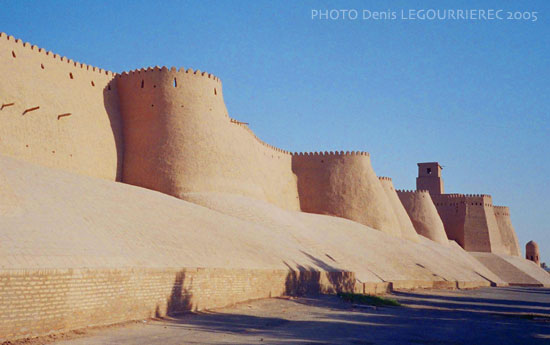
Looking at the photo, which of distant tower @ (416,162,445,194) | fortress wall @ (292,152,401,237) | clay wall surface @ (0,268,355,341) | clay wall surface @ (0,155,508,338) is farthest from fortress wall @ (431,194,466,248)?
clay wall surface @ (0,268,355,341)

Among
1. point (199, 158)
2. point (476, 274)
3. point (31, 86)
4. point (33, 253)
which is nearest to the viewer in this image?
point (33, 253)

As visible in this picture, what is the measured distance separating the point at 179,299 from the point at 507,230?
4231 centimetres

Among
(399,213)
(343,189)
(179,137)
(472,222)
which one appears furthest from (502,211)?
(179,137)

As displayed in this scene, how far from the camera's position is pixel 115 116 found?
882 inches

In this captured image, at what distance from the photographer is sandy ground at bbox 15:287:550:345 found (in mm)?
9094

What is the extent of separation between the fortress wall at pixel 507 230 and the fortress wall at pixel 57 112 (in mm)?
36131

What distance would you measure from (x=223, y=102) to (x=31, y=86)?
8.27 m

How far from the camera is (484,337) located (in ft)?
34.3

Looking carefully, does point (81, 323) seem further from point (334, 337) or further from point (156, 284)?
point (334, 337)

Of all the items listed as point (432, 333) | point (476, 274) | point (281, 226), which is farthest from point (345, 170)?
point (432, 333)

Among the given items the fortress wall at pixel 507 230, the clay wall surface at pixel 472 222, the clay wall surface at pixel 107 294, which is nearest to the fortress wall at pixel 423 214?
the clay wall surface at pixel 472 222

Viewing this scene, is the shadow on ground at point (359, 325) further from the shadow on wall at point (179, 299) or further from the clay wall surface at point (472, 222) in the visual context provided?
the clay wall surface at point (472, 222)

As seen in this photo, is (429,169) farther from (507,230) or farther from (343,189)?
(343,189)

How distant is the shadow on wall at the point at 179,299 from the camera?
1144 cm
